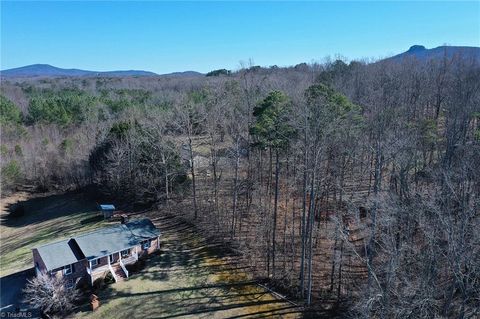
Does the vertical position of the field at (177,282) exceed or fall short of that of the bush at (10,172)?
it falls short

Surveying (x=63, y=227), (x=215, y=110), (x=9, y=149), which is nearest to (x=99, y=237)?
(x=63, y=227)

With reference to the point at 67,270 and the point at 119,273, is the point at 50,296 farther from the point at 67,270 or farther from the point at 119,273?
the point at 119,273

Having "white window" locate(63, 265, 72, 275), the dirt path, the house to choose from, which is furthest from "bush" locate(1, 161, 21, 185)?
the dirt path

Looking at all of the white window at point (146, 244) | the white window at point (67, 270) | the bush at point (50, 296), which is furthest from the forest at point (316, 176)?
the bush at point (50, 296)

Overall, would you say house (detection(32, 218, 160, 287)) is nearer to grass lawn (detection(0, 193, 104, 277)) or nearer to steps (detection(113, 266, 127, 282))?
steps (detection(113, 266, 127, 282))

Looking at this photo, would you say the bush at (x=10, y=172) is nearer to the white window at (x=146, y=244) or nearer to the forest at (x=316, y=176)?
the forest at (x=316, y=176)

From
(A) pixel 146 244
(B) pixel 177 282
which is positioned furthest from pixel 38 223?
(B) pixel 177 282
